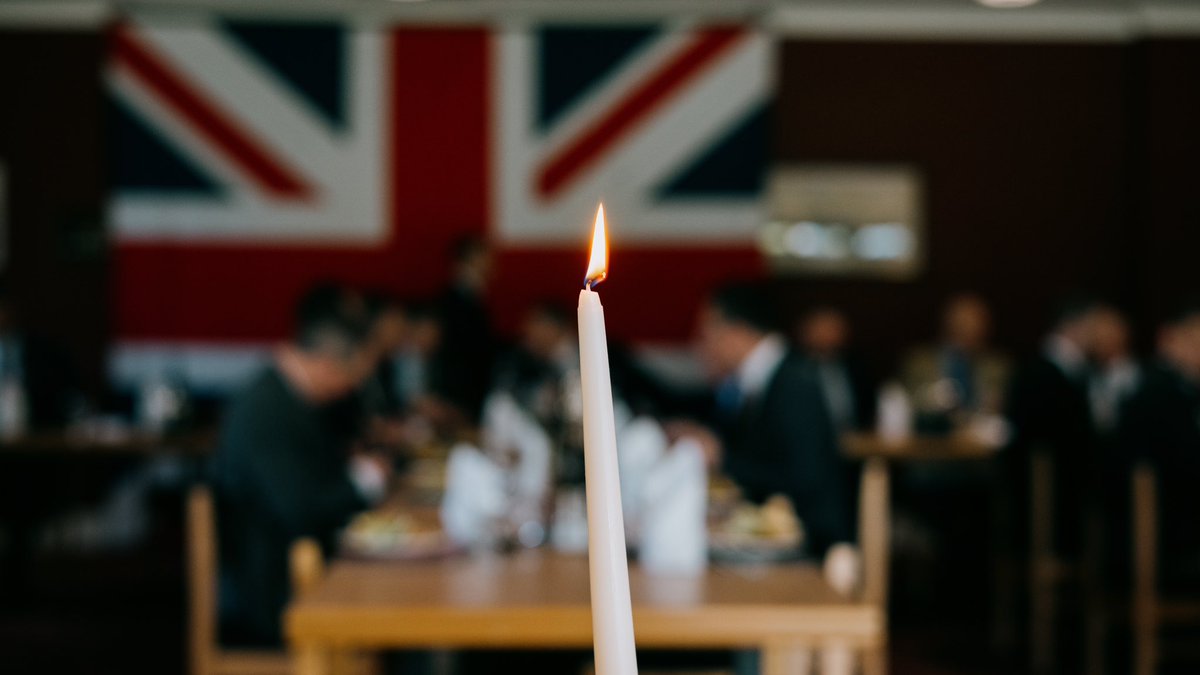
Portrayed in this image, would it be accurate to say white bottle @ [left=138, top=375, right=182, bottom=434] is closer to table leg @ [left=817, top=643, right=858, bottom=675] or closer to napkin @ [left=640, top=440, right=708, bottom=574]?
napkin @ [left=640, top=440, right=708, bottom=574]

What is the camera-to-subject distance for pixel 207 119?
7148 mm

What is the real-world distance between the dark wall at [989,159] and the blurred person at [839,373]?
30.5 inches

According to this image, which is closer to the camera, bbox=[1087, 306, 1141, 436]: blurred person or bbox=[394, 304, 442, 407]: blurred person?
bbox=[1087, 306, 1141, 436]: blurred person

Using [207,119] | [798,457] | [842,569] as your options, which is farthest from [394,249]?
[842,569]

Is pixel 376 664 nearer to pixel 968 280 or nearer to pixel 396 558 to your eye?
pixel 396 558

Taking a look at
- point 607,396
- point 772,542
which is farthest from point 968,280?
point 607,396

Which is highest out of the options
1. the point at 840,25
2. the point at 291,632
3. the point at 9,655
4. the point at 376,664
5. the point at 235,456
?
the point at 840,25

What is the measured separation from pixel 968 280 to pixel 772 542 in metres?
5.27

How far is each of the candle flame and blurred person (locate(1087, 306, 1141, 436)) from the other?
5.65 meters

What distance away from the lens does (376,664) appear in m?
2.82

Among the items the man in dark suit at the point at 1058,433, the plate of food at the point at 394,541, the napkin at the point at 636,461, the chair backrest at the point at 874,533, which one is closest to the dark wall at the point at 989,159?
the man in dark suit at the point at 1058,433

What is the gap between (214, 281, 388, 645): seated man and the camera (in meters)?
2.93

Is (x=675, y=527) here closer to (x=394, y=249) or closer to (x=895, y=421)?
(x=895, y=421)

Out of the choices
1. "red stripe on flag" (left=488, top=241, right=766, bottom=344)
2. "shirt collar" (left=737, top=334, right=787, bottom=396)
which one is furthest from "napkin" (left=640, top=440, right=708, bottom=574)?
"red stripe on flag" (left=488, top=241, right=766, bottom=344)
